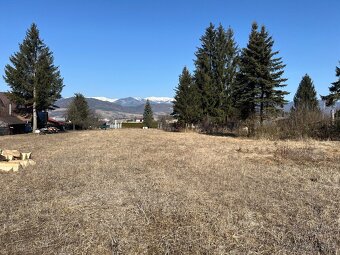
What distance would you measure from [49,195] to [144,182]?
205 centimetres

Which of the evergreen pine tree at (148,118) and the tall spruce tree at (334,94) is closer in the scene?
the tall spruce tree at (334,94)

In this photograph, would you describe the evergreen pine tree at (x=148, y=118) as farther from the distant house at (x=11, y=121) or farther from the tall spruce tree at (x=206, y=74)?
the tall spruce tree at (x=206, y=74)

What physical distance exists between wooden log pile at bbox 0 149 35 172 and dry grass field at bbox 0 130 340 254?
14.1 inches

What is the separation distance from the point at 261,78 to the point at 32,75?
24661 millimetres

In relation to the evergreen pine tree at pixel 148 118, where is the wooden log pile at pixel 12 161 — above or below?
below

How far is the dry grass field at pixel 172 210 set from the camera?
13.2 ft

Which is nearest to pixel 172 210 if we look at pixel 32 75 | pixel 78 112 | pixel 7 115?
pixel 32 75

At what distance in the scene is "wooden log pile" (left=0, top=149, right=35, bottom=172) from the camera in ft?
29.6

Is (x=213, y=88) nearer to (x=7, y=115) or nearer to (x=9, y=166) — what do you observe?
(x=9, y=166)

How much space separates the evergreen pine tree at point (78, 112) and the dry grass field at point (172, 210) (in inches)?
2217

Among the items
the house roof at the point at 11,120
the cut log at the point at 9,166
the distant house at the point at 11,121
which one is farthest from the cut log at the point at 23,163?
the house roof at the point at 11,120

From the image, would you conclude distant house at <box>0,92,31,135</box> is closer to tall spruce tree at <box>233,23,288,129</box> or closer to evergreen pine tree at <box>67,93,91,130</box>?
evergreen pine tree at <box>67,93,91,130</box>

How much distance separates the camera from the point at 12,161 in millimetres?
9602

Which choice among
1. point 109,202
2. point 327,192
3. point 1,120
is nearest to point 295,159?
point 327,192
